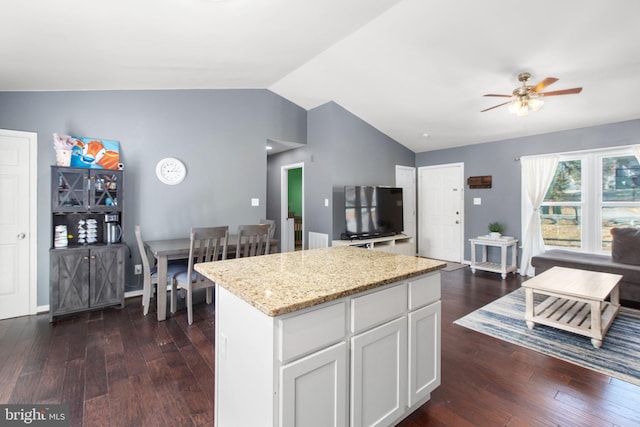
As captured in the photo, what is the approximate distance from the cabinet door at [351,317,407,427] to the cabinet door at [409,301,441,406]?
64 mm

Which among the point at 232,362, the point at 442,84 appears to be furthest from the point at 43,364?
the point at 442,84

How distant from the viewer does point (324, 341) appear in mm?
1219

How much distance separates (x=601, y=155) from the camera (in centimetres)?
435

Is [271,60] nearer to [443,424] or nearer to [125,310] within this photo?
[125,310]

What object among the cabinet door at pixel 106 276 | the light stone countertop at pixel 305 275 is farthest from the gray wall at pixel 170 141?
the light stone countertop at pixel 305 275

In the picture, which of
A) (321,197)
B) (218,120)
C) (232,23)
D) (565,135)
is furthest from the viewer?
(321,197)

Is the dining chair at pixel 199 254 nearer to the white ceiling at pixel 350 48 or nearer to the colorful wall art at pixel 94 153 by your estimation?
the colorful wall art at pixel 94 153

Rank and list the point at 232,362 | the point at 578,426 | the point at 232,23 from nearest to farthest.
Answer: the point at 232,362
the point at 578,426
the point at 232,23

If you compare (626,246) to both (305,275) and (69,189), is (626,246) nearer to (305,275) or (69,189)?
(305,275)

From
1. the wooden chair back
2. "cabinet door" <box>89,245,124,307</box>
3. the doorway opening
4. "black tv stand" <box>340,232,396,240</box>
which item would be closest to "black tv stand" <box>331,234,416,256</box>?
"black tv stand" <box>340,232,396,240</box>

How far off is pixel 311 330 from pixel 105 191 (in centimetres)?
322

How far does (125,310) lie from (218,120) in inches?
108

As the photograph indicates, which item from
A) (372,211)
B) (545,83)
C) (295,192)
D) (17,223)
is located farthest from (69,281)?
(295,192)

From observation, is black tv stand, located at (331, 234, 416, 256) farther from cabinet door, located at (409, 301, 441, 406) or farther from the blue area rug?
cabinet door, located at (409, 301, 441, 406)
